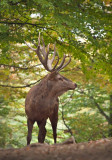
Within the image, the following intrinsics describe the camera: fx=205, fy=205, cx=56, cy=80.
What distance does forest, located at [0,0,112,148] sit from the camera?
12.7 feet

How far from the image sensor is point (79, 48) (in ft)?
15.1

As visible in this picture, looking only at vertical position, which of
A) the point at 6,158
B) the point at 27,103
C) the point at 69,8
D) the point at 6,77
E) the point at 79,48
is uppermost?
the point at 69,8

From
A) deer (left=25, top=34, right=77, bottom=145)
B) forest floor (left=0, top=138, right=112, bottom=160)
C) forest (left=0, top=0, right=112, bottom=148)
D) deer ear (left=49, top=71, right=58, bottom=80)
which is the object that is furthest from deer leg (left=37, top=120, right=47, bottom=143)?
forest floor (left=0, top=138, right=112, bottom=160)

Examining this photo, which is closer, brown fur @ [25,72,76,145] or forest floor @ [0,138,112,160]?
forest floor @ [0,138,112,160]

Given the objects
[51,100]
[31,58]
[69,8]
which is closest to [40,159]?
[51,100]

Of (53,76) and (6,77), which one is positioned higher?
(53,76)

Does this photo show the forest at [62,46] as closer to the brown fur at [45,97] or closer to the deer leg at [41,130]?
the brown fur at [45,97]

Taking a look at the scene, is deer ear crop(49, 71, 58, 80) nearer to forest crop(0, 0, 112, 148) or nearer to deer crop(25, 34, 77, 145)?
deer crop(25, 34, 77, 145)

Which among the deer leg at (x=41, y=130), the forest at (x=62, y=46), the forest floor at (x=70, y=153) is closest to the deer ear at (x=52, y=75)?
the deer leg at (x=41, y=130)

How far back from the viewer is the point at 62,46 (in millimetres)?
4863

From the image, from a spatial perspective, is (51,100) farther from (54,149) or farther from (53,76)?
(54,149)

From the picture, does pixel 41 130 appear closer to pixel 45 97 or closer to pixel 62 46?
pixel 45 97

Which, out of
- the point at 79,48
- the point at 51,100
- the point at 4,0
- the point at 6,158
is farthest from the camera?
the point at 79,48

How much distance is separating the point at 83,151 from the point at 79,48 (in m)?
3.60
